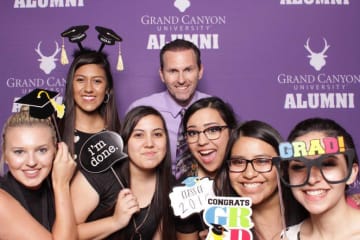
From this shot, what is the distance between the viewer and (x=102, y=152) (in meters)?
1.70

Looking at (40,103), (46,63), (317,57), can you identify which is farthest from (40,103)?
(317,57)

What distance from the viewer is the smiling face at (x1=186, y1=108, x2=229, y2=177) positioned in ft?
5.91

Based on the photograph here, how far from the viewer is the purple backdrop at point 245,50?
2.62 metres

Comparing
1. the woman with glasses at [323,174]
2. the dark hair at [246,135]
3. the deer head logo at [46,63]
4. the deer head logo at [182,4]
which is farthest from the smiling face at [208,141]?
the deer head logo at [46,63]

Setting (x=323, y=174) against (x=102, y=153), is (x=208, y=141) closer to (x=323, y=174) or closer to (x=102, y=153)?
(x=102, y=153)

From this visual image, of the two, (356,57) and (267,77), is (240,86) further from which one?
(356,57)

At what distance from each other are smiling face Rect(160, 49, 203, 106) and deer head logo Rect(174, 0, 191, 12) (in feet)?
1.54

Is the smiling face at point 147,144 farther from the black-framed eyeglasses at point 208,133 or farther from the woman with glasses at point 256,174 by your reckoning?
the woman with glasses at point 256,174

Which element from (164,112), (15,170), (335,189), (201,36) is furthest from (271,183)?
(201,36)

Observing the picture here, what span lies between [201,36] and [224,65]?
Answer: 22cm

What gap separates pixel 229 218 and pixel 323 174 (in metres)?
0.35

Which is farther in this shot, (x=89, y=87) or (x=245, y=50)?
(x=245, y=50)

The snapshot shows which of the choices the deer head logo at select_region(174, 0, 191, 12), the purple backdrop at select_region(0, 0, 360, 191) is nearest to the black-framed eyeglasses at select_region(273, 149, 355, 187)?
the purple backdrop at select_region(0, 0, 360, 191)

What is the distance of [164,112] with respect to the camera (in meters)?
2.50
